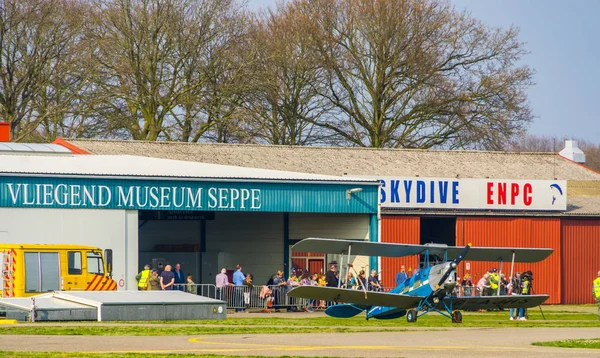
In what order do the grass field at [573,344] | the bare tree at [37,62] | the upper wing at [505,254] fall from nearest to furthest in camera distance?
the grass field at [573,344], the upper wing at [505,254], the bare tree at [37,62]

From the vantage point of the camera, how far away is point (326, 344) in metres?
19.0

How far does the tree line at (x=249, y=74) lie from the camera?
2108 inches

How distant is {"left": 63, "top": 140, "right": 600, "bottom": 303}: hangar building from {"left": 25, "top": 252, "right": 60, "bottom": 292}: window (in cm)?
1311

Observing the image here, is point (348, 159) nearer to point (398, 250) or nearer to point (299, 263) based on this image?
point (299, 263)

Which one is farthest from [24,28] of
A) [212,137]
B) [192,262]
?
[192,262]

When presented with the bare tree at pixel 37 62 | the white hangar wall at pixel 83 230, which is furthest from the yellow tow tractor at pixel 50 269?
the bare tree at pixel 37 62

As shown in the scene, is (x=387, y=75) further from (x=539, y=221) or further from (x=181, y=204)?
(x=181, y=204)

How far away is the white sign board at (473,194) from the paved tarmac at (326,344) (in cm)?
2078

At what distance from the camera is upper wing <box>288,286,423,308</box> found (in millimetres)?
27344

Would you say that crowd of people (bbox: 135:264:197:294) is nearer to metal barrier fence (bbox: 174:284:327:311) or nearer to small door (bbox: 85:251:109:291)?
metal barrier fence (bbox: 174:284:327:311)

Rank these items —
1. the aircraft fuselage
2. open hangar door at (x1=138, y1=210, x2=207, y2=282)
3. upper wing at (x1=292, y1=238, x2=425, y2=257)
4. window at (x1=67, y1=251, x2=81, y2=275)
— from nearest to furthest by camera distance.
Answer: the aircraft fuselage, upper wing at (x1=292, y1=238, x2=425, y2=257), window at (x1=67, y1=251, x2=81, y2=275), open hangar door at (x1=138, y1=210, x2=207, y2=282)

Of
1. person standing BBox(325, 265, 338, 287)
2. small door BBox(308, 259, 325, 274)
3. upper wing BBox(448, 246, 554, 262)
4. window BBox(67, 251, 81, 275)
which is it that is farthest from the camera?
small door BBox(308, 259, 325, 274)

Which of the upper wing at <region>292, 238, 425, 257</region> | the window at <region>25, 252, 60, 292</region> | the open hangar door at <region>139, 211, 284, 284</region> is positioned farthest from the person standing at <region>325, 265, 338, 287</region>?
the window at <region>25, 252, 60, 292</region>

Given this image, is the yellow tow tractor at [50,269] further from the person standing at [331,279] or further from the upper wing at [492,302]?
the upper wing at [492,302]
